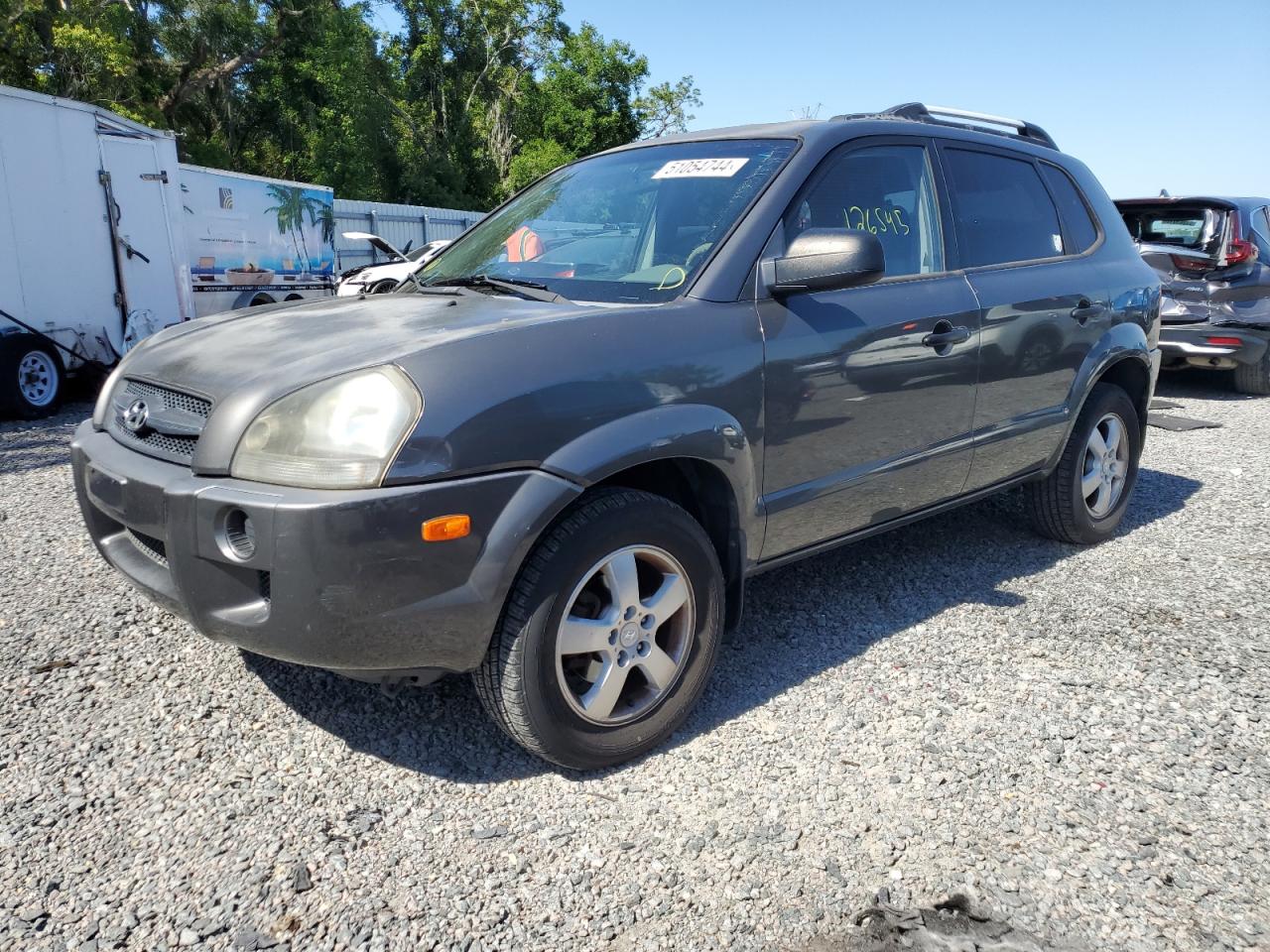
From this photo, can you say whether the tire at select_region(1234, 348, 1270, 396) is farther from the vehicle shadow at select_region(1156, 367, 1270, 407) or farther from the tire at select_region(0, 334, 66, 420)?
the tire at select_region(0, 334, 66, 420)

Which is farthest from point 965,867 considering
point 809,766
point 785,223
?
point 785,223

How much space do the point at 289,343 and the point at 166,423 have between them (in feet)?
1.25

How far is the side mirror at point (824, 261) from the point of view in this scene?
9.28ft

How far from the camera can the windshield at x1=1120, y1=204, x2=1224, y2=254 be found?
28.9 feet

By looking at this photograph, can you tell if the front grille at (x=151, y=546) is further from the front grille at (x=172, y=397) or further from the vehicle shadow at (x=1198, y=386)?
the vehicle shadow at (x=1198, y=386)

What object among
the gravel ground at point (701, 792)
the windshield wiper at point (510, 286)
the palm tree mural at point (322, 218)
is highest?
the palm tree mural at point (322, 218)

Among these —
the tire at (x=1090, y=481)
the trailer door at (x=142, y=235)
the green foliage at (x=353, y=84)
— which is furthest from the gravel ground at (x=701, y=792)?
the green foliage at (x=353, y=84)

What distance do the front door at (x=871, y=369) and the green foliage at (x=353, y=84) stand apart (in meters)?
23.5

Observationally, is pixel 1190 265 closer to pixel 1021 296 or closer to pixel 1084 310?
pixel 1084 310

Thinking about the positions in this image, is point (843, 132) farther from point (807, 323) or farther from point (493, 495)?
point (493, 495)

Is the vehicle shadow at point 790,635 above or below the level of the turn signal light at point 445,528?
below

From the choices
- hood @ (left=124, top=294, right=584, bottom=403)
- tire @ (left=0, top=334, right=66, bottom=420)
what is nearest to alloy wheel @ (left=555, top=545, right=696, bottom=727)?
hood @ (left=124, top=294, right=584, bottom=403)

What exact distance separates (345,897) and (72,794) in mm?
908

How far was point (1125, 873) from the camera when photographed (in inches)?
88.7
